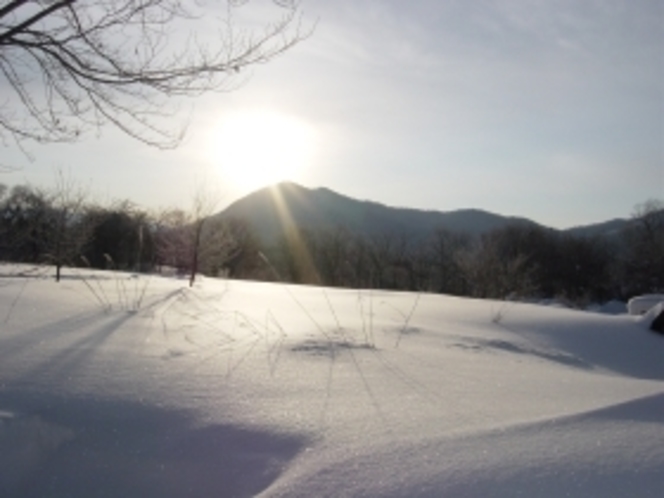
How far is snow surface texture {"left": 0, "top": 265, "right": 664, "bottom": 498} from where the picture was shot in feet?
5.22

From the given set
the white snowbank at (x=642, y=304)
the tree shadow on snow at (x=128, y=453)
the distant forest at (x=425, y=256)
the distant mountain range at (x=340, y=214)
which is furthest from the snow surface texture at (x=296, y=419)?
the distant mountain range at (x=340, y=214)

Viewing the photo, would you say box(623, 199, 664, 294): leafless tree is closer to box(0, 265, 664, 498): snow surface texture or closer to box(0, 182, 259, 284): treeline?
box(0, 182, 259, 284): treeline

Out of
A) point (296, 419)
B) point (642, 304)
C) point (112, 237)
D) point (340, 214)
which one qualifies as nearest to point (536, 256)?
point (112, 237)

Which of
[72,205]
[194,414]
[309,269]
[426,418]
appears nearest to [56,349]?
[194,414]

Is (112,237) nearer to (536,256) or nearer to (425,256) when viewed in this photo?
(425,256)

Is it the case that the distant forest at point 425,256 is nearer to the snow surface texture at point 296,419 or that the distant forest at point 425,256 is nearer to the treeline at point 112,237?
the treeline at point 112,237

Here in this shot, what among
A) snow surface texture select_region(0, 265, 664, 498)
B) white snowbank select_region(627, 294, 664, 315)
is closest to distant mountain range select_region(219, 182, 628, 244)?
white snowbank select_region(627, 294, 664, 315)

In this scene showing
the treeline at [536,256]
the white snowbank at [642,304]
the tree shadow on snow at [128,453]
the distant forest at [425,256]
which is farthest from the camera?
the treeline at [536,256]

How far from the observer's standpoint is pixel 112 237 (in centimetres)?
3856

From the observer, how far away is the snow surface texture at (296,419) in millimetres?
1591

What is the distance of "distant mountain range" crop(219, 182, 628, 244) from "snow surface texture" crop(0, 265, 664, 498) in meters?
73.2

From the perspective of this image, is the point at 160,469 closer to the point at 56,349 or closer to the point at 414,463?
the point at 414,463

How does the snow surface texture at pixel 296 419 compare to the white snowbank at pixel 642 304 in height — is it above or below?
below

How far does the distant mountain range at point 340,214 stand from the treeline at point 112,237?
3779 cm
